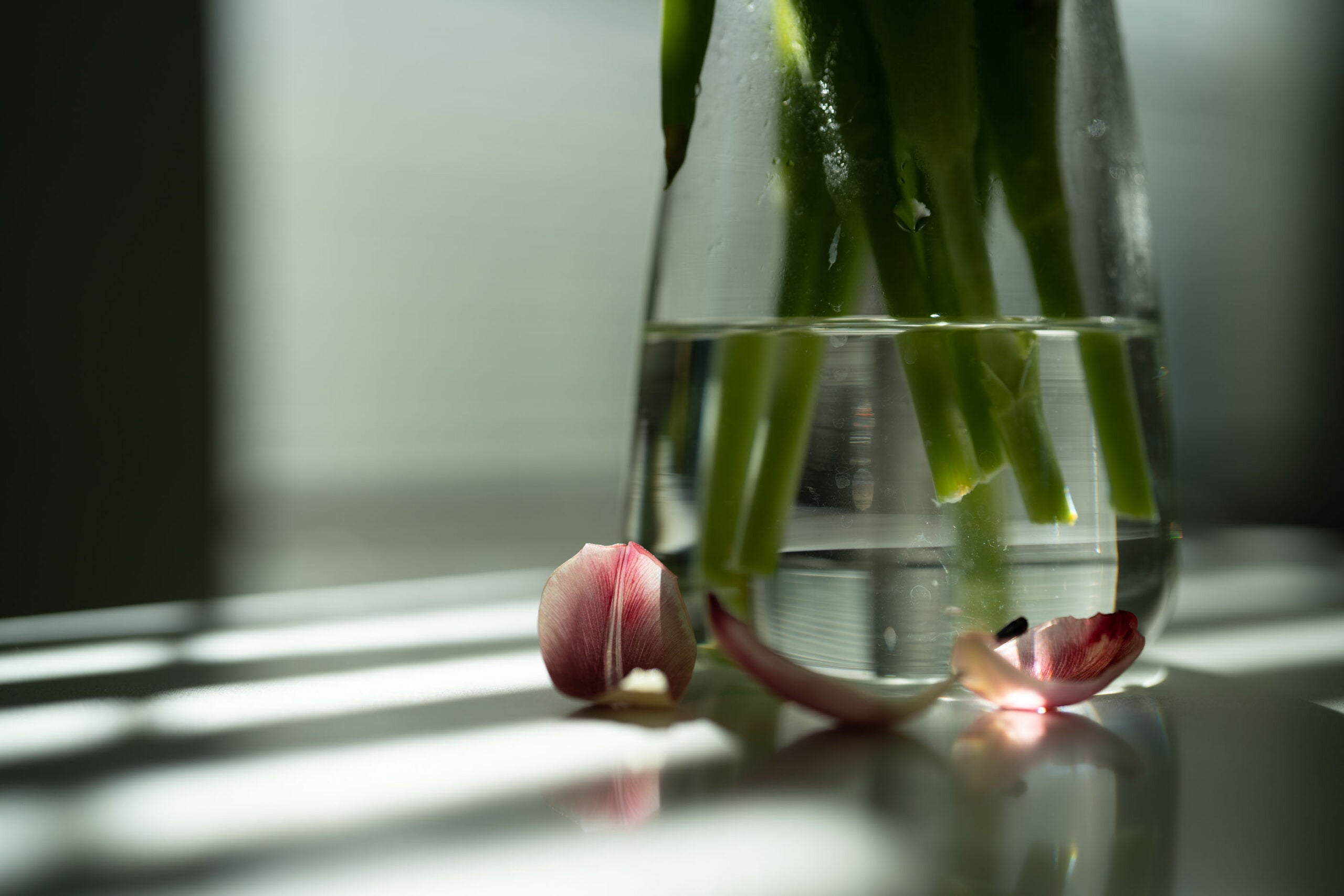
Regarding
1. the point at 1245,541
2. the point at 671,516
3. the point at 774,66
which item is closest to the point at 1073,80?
the point at 774,66

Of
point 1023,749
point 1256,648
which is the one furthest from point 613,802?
point 1256,648

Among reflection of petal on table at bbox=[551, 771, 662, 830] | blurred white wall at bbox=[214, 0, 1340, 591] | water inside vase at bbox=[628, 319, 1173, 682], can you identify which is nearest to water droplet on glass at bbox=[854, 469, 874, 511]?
water inside vase at bbox=[628, 319, 1173, 682]

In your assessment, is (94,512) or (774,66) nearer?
(774,66)

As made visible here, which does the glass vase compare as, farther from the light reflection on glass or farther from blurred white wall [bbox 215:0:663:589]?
blurred white wall [bbox 215:0:663:589]

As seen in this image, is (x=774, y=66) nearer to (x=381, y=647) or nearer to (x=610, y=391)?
(x=381, y=647)

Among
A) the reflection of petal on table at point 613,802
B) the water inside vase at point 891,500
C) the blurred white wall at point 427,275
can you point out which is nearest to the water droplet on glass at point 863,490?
the water inside vase at point 891,500

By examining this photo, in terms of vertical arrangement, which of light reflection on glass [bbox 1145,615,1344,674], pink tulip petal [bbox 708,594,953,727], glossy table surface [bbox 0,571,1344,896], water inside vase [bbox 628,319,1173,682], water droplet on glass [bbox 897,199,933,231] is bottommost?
light reflection on glass [bbox 1145,615,1344,674]

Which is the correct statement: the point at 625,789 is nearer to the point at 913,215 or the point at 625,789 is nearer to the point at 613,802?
the point at 613,802
